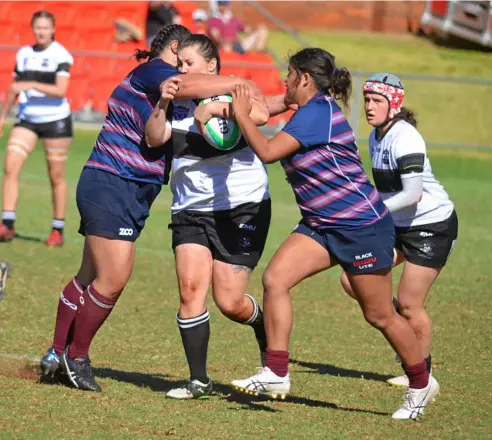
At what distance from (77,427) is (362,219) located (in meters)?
1.82

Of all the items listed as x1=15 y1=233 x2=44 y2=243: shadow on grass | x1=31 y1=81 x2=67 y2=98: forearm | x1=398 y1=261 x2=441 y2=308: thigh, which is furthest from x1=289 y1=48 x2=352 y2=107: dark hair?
x1=15 y1=233 x2=44 y2=243: shadow on grass

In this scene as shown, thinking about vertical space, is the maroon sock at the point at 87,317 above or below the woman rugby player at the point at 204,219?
below

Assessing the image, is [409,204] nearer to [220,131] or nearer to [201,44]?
[220,131]

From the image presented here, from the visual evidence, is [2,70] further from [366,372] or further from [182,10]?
[366,372]

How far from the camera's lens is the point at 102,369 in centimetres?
687

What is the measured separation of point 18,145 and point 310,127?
617 cm

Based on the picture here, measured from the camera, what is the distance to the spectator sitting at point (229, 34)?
2214 centimetres

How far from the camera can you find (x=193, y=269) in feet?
20.1

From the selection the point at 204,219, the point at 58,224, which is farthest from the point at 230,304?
the point at 58,224

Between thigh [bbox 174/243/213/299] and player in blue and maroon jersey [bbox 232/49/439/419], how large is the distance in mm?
424

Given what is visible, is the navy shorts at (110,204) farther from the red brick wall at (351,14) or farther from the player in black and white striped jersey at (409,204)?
the red brick wall at (351,14)

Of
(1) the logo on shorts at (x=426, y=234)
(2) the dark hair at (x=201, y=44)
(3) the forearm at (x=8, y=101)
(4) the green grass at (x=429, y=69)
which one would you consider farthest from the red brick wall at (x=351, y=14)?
(2) the dark hair at (x=201, y=44)

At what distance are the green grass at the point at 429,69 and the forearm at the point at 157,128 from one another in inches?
490

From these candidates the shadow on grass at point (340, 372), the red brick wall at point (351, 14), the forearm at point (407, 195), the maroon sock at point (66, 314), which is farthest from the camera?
the red brick wall at point (351, 14)
